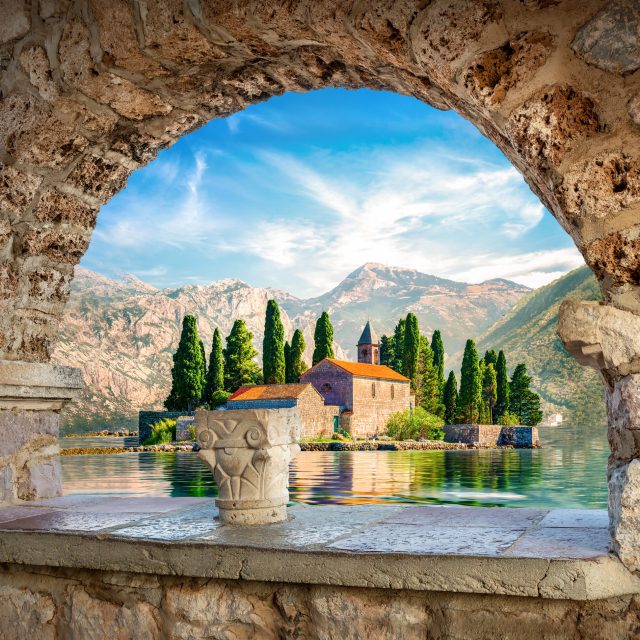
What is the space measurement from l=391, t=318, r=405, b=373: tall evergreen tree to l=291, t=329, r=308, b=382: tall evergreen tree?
6.91 m

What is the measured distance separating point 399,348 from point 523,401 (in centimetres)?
904

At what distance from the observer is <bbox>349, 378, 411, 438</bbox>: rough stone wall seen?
136 feet

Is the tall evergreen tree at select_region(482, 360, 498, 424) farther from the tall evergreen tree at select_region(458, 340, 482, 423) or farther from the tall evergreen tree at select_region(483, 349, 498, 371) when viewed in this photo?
the tall evergreen tree at select_region(458, 340, 482, 423)

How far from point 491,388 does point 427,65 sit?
144 ft

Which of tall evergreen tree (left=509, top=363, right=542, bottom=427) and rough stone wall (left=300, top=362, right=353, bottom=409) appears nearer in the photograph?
rough stone wall (left=300, top=362, right=353, bottom=409)

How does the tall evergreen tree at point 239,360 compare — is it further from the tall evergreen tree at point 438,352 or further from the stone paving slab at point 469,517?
the stone paving slab at point 469,517

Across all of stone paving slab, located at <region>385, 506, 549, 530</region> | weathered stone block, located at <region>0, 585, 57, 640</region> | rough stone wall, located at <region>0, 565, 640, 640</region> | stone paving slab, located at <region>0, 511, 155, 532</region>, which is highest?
stone paving slab, located at <region>385, 506, 549, 530</region>

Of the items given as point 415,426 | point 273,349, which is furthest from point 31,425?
point 415,426

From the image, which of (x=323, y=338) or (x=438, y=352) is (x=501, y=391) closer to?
(x=438, y=352)

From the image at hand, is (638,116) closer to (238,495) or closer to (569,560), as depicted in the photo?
(569,560)

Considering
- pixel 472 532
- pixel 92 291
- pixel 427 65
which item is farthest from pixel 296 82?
pixel 92 291

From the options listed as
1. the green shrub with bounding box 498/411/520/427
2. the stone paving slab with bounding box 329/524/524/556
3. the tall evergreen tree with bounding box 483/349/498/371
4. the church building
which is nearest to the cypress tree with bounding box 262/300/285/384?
the church building

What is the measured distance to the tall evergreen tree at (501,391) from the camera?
147 feet

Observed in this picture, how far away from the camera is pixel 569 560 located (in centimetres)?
204
